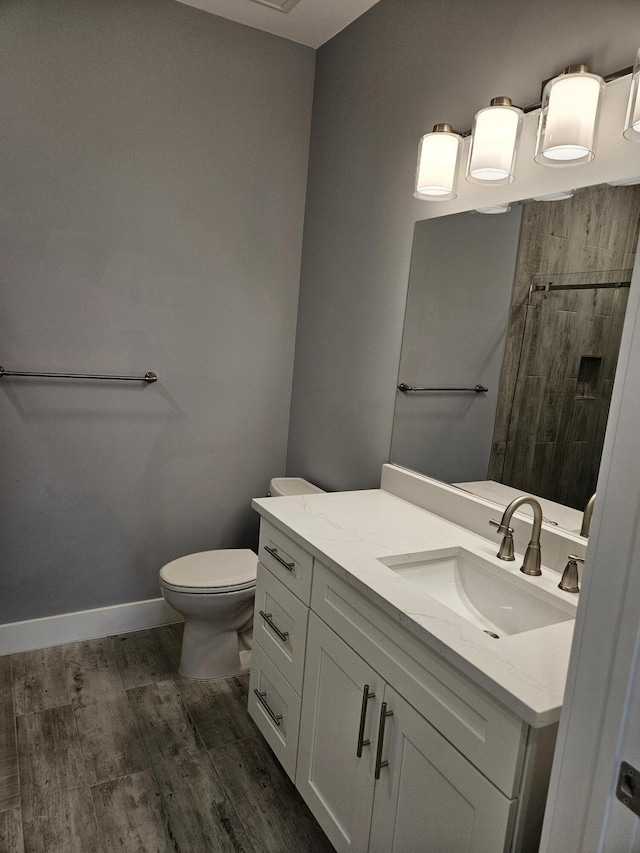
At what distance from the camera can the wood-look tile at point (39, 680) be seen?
6.93 ft

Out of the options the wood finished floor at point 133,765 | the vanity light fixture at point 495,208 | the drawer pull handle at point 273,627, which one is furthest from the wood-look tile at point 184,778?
the vanity light fixture at point 495,208

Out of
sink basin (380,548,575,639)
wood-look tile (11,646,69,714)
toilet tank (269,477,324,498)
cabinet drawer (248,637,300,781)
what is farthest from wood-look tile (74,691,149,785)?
sink basin (380,548,575,639)

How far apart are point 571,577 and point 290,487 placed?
146cm

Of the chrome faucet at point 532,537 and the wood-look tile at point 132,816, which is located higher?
the chrome faucet at point 532,537

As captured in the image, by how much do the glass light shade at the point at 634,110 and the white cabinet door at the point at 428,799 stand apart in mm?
1272

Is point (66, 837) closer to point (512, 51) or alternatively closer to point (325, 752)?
point (325, 752)

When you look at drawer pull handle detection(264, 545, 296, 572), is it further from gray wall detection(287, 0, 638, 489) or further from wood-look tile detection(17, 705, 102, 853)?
wood-look tile detection(17, 705, 102, 853)

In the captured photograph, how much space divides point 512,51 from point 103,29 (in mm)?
1511

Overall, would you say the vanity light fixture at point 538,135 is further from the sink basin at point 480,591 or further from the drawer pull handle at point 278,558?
the drawer pull handle at point 278,558

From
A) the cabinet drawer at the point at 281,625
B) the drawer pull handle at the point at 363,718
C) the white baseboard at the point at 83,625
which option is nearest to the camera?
the drawer pull handle at the point at 363,718

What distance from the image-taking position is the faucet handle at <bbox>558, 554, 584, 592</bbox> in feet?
4.43

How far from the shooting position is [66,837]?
5.17ft

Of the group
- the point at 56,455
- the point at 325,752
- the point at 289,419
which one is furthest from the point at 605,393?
the point at 56,455

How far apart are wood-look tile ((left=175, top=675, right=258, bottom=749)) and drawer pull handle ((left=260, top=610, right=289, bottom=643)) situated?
1.53 feet
